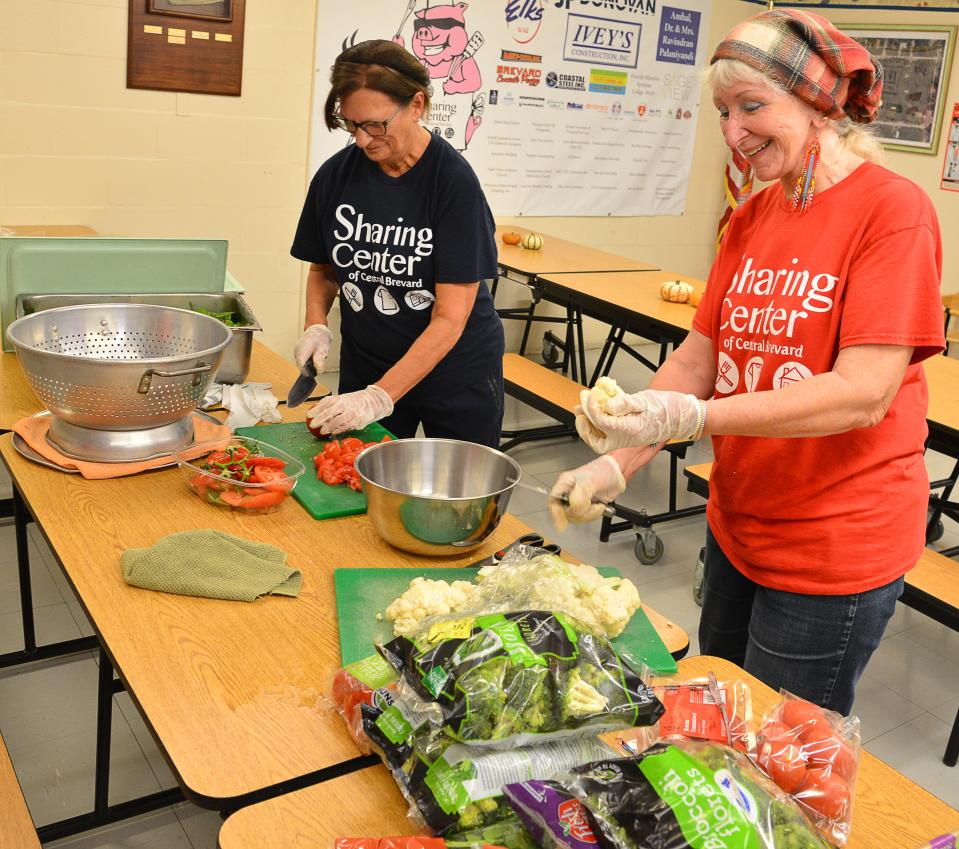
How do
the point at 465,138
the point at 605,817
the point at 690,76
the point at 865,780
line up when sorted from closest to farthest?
the point at 605,817 < the point at 865,780 < the point at 465,138 < the point at 690,76

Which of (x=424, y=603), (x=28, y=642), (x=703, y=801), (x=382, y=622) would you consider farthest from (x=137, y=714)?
(x=703, y=801)

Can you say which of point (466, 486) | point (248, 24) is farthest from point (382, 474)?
point (248, 24)

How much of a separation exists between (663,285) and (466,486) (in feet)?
9.91

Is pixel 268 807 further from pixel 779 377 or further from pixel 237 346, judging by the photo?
pixel 237 346

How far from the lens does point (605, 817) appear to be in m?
0.94

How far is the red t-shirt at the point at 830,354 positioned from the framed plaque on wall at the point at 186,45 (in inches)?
144

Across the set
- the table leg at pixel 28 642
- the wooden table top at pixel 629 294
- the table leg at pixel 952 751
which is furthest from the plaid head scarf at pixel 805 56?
the wooden table top at pixel 629 294

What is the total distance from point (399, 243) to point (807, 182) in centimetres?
104

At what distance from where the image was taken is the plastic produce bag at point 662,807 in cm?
90

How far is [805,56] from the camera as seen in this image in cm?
149

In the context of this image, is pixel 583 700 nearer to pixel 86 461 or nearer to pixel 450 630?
pixel 450 630

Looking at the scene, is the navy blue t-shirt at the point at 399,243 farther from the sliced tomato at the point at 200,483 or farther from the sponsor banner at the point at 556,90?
the sponsor banner at the point at 556,90

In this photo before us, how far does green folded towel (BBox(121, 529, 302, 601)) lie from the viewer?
1609 millimetres

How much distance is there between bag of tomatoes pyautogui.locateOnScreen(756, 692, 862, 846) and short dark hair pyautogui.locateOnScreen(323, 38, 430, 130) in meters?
1.60
